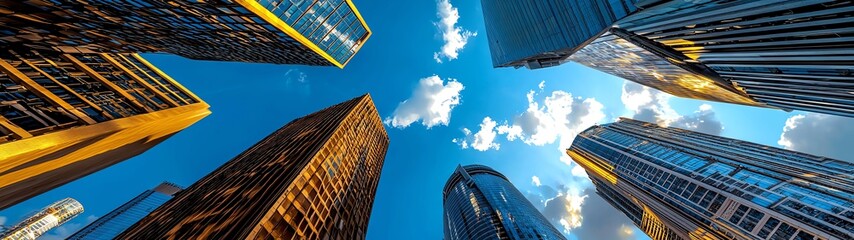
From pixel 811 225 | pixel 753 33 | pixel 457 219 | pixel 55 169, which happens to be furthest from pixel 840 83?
pixel 457 219

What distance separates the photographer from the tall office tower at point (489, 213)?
372 feet

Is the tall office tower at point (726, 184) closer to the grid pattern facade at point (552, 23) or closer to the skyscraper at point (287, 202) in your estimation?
the grid pattern facade at point (552, 23)

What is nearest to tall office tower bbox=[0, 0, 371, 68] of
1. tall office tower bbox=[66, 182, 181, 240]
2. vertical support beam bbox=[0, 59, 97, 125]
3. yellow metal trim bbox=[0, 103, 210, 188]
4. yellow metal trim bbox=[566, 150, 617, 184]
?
vertical support beam bbox=[0, 59, 97, 125]

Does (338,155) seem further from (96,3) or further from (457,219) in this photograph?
(457,219)

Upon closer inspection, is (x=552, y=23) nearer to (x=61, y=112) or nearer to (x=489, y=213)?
(x=61, y=112)

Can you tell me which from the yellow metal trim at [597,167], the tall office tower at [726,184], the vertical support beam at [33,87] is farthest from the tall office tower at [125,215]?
the tall office tower at [726,184]

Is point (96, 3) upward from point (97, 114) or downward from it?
upward

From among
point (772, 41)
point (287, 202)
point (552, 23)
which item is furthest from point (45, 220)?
point (772, 41)

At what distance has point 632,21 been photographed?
38812mm

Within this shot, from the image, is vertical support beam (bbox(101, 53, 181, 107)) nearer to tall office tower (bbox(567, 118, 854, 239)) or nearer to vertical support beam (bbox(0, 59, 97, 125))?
vertical support beam (bbox(0, 59, 97, 125))

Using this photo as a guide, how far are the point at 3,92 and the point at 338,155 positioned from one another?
36138 millimetres

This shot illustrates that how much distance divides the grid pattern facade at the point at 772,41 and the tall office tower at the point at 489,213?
77933 mm

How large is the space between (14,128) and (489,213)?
125136mm

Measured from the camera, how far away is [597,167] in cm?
11669
